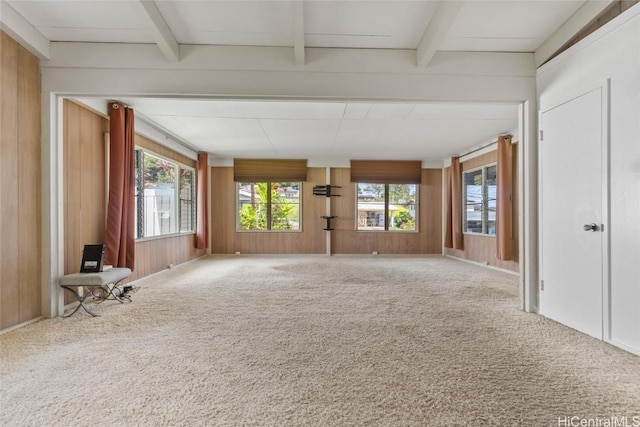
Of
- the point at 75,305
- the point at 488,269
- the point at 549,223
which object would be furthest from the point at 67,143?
the point at 488,269

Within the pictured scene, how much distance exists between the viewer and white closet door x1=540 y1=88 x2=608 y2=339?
2.66 meters

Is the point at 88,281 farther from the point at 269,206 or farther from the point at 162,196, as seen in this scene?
the point at 269,206

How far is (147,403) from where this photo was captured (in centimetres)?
171

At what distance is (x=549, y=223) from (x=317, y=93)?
102 inches

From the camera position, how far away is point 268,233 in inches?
336

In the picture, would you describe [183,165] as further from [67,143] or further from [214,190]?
[67,143]

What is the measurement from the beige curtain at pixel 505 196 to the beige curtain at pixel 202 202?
19.9 ft

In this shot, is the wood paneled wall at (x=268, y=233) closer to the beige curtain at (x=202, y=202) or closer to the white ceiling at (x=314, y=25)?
the beige curtain at (x=202, y=202)

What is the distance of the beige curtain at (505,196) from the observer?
5.49 metres

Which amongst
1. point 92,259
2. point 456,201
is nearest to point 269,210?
point 456,201

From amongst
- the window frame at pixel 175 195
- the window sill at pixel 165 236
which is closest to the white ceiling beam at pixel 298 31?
the window frame at pixel 175 195

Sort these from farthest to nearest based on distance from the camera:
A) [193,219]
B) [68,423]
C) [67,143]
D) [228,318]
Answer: [193,219], [67,143], [228,318], [68,423]

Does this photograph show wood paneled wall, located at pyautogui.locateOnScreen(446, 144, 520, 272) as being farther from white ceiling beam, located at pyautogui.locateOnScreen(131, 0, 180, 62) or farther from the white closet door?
white ceiling beam, located at pyautogui.locateOnScreen(131, 0, 180, 62)

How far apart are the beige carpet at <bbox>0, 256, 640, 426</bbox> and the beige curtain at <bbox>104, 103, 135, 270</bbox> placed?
2.37ft
